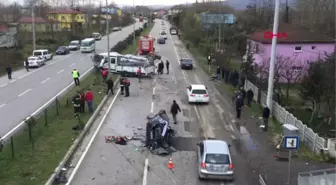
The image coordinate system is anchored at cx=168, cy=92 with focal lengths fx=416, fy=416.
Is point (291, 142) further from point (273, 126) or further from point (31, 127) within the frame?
point (31, 127)

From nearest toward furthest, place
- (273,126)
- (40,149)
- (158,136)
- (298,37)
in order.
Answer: (40,149) < (158,136) < (273,126) < (298,37)

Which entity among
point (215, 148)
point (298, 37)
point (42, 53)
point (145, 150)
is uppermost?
point (298, 37)

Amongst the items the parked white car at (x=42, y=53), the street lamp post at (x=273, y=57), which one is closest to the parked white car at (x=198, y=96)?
the street lamp post at (x=273, y=57)

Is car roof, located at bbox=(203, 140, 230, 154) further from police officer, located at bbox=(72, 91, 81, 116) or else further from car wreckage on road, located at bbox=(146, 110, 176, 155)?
police officer, located at bbox=(72, 91, 81, 116)

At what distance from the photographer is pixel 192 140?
19.5 m

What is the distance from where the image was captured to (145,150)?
1777 centimetres

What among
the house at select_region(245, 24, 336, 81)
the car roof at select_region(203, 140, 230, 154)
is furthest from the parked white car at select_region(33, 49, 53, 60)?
the car roof at select_region(203, 140, 230, 154)

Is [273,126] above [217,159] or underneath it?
underneath

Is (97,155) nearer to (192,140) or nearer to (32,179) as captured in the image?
(32,179)

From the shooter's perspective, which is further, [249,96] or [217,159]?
[249,96]

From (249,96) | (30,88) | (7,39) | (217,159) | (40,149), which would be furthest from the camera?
(7,39)

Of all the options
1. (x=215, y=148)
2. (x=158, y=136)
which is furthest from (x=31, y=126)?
(x=215, y=148)

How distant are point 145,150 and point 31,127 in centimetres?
625

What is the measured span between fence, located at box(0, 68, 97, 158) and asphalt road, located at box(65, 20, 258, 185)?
272cm
